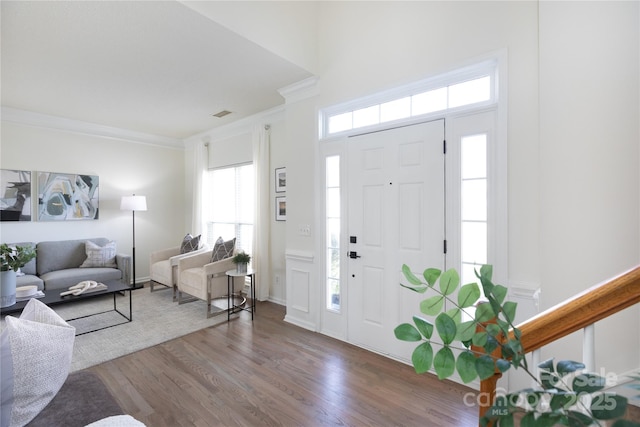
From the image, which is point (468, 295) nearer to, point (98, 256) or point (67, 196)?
point (98, 256)

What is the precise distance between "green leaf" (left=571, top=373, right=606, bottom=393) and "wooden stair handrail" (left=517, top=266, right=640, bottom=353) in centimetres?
9

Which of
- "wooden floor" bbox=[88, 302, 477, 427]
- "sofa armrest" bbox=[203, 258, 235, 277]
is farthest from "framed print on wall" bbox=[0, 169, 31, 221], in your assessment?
"wooden floor" bbox=[88, 302, 477, 427]

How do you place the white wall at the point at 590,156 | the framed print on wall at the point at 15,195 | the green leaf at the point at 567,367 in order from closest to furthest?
the green leaf at the point at 567,367 → the white wall at the point at 590,156 → the framed print on wall at the point at 15,195

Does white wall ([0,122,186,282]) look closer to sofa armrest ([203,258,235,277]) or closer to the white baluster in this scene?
sofa armrest ([203,258,235,277])

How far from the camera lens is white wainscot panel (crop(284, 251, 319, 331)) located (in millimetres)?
3498

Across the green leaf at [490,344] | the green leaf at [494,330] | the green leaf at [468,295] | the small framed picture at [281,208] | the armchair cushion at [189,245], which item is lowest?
the armchair cushion at [189,245]

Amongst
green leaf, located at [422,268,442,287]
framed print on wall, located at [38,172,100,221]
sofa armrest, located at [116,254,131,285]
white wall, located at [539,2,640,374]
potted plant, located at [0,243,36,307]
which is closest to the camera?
green leaf, located at [422,268,442,287]

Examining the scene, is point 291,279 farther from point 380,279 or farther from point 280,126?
point 280,126

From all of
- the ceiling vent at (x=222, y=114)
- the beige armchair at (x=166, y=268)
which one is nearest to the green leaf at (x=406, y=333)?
the beige armchair at (x=166, y=268)

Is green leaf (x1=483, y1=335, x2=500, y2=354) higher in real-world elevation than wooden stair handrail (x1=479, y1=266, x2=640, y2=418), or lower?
lower

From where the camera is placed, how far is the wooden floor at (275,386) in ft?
6.61

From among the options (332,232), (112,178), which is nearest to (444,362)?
(332,232)

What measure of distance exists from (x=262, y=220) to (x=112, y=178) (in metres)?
3.04

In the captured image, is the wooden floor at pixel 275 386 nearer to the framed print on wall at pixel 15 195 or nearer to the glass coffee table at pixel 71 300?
the glass coffee table at pixel 71 300
